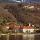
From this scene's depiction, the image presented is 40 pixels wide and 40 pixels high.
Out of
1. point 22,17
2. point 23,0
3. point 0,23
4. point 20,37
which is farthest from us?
point 23,0

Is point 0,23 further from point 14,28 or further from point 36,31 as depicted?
point 36,31

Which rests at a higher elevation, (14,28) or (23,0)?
(23,0)

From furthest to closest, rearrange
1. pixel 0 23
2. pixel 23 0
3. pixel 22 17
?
pixel 23 0 < pixel 22 17 < pixel 0 23

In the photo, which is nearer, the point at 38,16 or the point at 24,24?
the point at 24,24

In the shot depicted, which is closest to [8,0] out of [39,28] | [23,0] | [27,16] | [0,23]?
[23,0]

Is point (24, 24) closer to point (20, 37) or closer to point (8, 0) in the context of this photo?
point (20, 37)

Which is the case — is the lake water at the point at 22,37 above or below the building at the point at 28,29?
below

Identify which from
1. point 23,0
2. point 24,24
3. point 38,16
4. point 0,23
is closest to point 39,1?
point 23,0

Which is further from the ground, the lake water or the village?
the village

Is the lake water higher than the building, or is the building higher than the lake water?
the building
